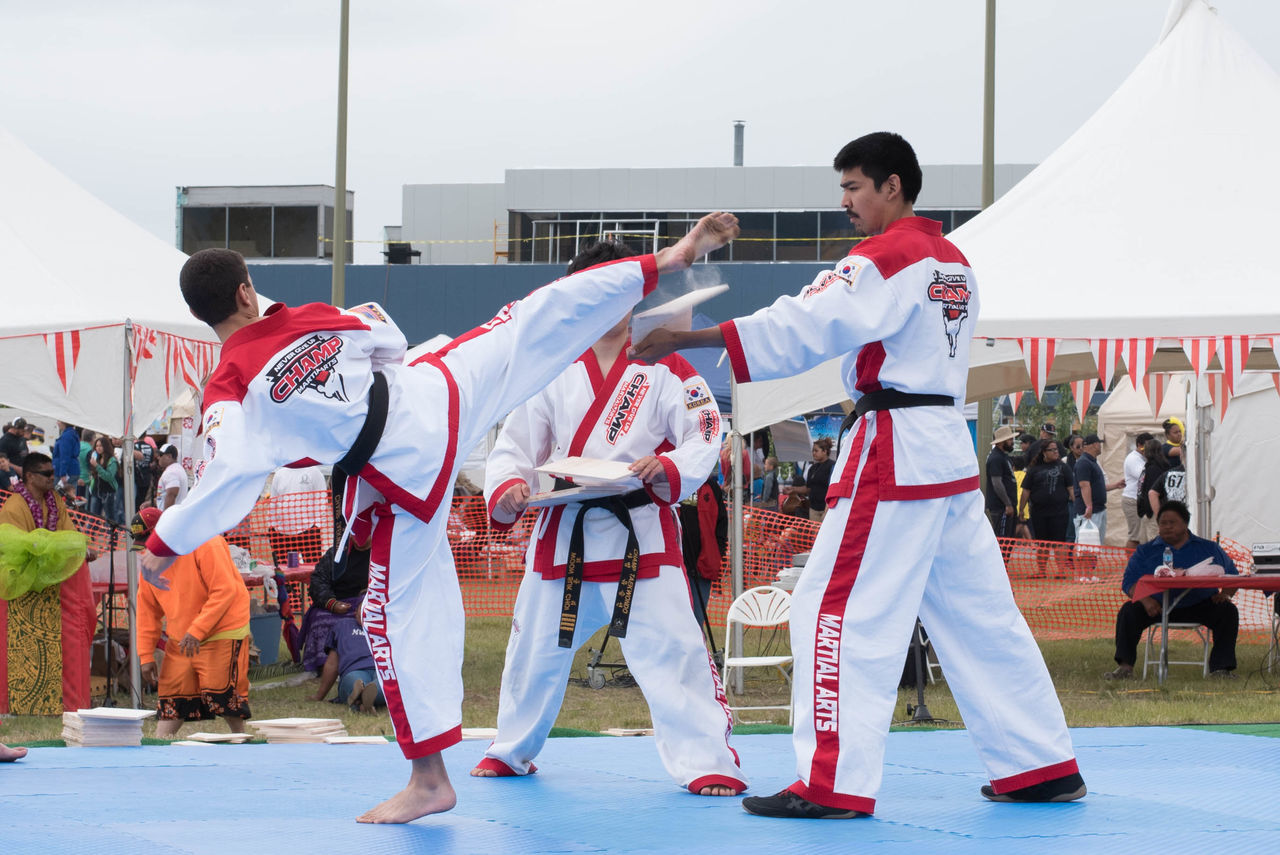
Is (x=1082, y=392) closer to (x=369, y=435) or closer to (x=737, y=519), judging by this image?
(x=737, y=519)

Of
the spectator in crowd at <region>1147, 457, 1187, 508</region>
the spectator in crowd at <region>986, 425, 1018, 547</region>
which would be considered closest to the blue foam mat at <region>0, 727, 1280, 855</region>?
the spectator in crowd at <region>1147, 457, 1187, 508</region>

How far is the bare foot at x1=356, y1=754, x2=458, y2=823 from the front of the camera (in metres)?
3.28

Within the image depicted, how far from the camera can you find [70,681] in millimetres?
7133

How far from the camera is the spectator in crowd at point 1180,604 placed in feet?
28.9

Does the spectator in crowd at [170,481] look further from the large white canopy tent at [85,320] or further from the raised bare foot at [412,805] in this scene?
the raised bare foot at [412,805]

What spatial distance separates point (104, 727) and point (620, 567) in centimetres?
230

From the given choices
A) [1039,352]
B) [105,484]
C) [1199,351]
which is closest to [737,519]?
[1039,352]

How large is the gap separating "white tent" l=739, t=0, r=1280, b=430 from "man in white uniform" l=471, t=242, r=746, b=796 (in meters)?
3.65

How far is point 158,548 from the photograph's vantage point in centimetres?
305

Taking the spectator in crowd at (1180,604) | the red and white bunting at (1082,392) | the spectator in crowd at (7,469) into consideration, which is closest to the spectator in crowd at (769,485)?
the red and white bunting at (1082,392)

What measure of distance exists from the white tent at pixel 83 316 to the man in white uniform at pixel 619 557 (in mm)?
3820

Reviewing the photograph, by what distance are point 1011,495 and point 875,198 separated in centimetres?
1267

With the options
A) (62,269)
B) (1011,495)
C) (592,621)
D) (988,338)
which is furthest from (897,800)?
(1011,495)

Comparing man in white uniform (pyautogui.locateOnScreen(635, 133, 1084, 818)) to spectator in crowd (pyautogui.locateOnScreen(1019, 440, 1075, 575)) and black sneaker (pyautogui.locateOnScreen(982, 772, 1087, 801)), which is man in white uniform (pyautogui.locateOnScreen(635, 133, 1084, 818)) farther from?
spectator in crowd (pyautogui.locateOnScreen(1019, 440, 1075, 575))
